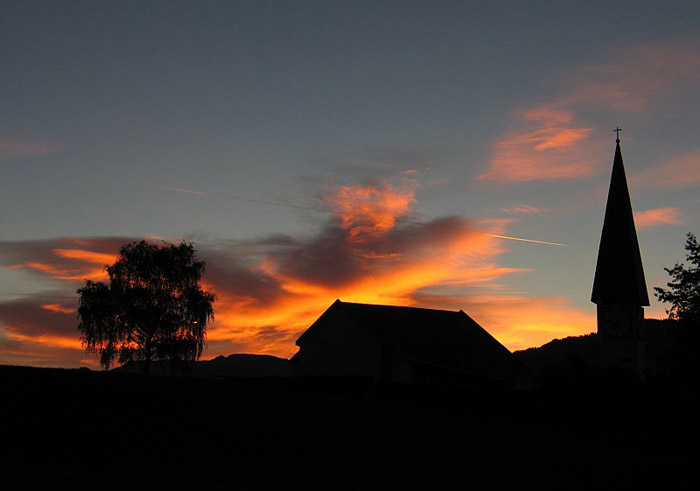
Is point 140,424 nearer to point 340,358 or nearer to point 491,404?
point 491,404

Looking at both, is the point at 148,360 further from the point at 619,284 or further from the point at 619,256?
the point at 619,256

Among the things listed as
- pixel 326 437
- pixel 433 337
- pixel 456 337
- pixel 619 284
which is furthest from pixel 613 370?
pixel 619 284

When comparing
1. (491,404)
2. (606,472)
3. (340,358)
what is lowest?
(606,472)

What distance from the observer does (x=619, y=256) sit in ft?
276

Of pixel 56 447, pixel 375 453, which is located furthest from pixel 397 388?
pixel 56 447

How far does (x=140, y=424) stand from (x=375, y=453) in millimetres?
8299

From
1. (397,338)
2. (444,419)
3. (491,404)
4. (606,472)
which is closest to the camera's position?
(606,472)

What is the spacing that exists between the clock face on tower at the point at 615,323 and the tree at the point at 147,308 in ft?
129

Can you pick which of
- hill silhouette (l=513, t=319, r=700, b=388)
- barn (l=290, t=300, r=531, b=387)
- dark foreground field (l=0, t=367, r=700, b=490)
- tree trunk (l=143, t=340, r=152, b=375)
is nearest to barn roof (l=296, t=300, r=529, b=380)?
barn (l=290, t=300, r=531, b=387)

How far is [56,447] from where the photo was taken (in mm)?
24875

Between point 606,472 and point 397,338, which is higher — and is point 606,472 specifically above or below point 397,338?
below

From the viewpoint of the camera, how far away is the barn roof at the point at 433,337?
64312 millimetres

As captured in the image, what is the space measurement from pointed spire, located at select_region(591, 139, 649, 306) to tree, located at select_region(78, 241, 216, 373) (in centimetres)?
3987

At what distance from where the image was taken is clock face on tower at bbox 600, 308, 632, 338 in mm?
80938
